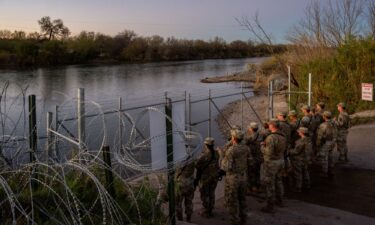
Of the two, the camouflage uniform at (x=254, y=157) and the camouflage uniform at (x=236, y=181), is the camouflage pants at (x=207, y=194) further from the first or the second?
the camouflage uniform at (x=254, y=157)

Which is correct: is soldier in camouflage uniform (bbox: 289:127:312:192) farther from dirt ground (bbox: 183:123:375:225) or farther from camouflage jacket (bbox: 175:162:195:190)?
camouflage jacket (bbox: 175:162:195:190)

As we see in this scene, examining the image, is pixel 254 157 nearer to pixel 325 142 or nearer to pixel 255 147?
pixel 255 147

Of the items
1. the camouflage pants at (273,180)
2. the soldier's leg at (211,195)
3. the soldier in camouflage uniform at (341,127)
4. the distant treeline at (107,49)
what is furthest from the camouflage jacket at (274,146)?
the distant treeline at (107,49)

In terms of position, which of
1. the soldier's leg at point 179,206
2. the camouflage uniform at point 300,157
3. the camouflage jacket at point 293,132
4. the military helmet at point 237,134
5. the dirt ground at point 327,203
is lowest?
the dirt ground at point 327,203

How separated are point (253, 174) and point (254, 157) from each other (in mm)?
387

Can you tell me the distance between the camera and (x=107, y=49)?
343ft

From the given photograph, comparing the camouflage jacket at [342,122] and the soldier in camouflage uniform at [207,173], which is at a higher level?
the camouflage jacket at [342,122]

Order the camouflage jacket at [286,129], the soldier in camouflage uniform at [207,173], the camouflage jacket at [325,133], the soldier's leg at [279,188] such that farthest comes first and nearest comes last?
1. the camouflage jacket at [325,133]
2. the camouflage jacket at [286,129]
3. the soldier's leg at [279,188]
4. the soldier in camouflage uniform at [207,173]

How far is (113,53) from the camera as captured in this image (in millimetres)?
104938

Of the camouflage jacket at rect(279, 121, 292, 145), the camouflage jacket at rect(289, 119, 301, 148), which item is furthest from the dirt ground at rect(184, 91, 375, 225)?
the camouflage jacket at rect(279, 121, 292, 145)

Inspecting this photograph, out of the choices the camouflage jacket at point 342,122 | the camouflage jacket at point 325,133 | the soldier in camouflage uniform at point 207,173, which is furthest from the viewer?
the camouflage jacket at point 342,122

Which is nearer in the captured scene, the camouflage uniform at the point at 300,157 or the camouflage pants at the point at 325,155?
the camouflage uniform at the point at 300,157

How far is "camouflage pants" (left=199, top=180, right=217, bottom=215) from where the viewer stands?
26.3 feet

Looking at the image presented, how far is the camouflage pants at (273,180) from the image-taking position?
27.8 feet
